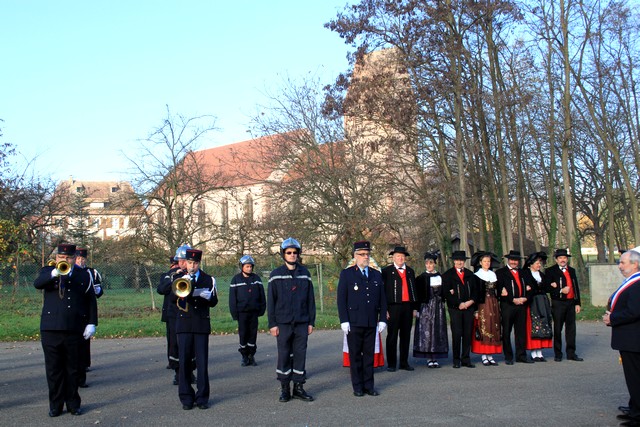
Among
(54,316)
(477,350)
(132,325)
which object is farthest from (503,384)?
(132,325)

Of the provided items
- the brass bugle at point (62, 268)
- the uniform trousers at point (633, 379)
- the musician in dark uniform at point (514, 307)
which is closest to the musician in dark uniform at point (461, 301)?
the musician in dark uniform at point (514, 307)

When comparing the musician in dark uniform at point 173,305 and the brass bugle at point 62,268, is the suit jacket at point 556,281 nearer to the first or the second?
the musician in dark uniform at point 173,305

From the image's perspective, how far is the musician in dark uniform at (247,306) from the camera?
1180cm

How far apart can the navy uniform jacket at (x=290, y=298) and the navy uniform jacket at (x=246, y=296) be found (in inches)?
125

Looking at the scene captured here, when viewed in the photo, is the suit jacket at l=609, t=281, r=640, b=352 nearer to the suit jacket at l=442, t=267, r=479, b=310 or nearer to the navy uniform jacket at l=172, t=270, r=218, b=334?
the suit jacket at l=442, t=267, r=479, b=310

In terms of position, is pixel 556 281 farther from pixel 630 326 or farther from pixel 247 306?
pixel 247 306

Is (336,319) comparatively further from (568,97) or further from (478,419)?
(568,97)

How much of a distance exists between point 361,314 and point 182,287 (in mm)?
2465

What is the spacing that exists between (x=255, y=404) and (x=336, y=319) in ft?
33.3

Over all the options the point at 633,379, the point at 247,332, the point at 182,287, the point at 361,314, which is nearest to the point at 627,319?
the point at 633,379

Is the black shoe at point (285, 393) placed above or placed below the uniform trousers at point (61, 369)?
below

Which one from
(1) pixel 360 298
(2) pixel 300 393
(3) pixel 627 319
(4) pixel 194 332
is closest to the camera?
(3) pixel 627 319

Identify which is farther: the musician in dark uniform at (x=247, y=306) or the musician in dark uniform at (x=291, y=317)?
the musician in dark uniform at (x=247, y=306)

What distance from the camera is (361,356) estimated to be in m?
9.11
